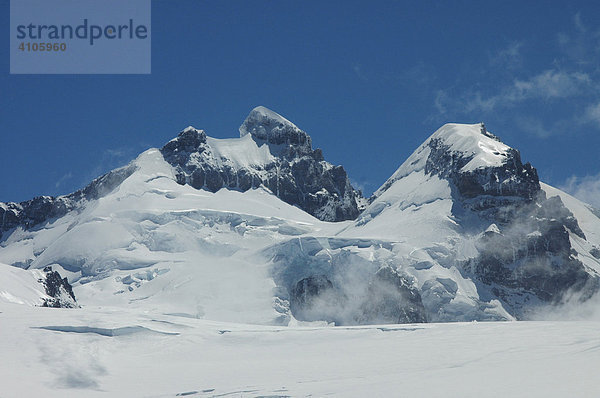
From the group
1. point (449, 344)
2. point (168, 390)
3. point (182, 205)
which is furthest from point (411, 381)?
point (182, 205)

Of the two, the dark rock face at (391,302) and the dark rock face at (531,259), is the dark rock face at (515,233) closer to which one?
the dark rock face at (531,259)

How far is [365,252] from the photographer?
139125 mm

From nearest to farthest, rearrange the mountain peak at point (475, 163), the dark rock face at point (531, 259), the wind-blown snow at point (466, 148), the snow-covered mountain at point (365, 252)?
the snow-covered mountain at point (365, 252), the dark rock face at point (531, 259), the mountain peak at point (475, 163), the wind-blown snow at point (466, 148)

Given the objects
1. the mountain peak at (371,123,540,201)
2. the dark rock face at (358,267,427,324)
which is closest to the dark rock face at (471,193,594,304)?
the mountain peak at (371,123,540,201)

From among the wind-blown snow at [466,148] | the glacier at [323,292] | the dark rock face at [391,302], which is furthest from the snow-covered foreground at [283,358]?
the wind-blown snow at [466,148]

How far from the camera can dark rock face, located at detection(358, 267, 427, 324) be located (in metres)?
128

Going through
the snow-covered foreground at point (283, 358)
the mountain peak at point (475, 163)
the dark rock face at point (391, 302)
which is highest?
the mountain peak at point (475, 163)

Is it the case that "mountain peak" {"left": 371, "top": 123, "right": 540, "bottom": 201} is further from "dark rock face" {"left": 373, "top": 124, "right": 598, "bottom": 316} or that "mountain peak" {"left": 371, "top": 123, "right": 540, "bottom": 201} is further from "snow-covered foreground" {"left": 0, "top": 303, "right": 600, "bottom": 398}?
"snow-covered foreground" {"left": 0, "top": 303, "right": 600, "bottom": 398}

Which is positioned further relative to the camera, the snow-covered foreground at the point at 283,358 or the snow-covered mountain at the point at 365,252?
the snow-covered mountain at the point at 365,252

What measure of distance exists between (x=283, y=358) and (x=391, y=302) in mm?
84315

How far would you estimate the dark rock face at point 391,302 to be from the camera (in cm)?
12750

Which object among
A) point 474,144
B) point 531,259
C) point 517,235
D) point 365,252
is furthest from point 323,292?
point 474,144

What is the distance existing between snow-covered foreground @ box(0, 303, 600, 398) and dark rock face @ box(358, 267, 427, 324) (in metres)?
73.3

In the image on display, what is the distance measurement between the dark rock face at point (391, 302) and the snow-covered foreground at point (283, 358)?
241 feet
